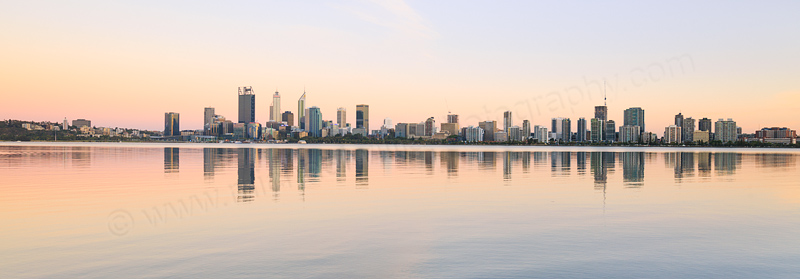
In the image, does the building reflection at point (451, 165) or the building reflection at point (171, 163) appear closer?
the building reflection at point (451, 165)

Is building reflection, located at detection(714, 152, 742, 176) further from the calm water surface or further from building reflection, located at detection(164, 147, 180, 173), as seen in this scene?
building reflection, located at detection(164, 147, 180, 173)

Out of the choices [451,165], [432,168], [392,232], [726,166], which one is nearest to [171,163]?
[432,168]

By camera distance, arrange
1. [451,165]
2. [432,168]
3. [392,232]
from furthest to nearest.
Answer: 1. [451,165]
2. [432,168]
3. [392,232]

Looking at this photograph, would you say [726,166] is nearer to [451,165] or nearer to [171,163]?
[451,165]

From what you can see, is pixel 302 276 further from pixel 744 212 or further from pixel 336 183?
pixel 336 183

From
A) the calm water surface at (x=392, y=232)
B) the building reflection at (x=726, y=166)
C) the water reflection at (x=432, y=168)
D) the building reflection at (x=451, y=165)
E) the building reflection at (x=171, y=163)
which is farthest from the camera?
the building reflection at (x=726, y=166)

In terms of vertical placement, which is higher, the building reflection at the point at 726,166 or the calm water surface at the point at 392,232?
the calm water surface at the point at 392,232

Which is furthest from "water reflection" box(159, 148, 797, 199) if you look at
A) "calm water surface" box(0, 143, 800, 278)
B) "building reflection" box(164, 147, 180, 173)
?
"calm water surface" box(0, 143, 800, 278)

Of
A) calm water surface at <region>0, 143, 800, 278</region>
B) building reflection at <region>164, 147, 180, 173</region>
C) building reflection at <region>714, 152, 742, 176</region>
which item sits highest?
building reflection at <region>164, 147, 180, 173</region>

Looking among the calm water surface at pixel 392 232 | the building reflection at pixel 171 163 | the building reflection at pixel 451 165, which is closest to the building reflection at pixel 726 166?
the calm water surface at pixel 392 232

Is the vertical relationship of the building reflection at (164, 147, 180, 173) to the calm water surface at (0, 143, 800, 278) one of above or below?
above

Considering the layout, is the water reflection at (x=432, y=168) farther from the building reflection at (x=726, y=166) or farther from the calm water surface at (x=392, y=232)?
the calm water surface at (x=392, y=232)

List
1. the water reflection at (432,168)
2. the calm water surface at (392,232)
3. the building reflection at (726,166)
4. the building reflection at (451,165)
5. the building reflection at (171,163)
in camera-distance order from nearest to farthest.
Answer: the calm water surface at (392,232), the water reflection at (432,168), the building reflection at (451,165), the building reflection at (171,163), the building reflection at (726,166)

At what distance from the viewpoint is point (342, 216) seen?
21375 millimetres
